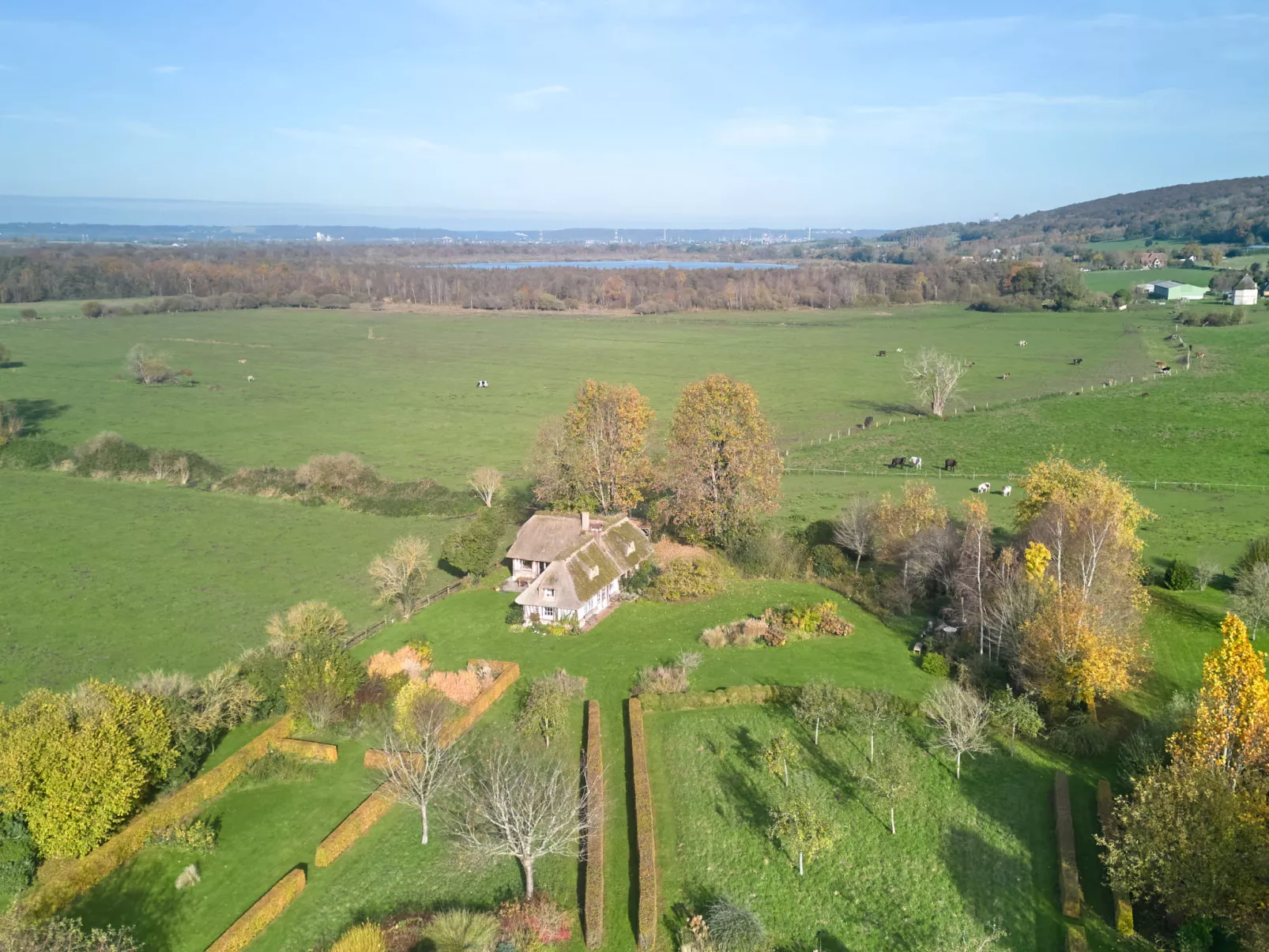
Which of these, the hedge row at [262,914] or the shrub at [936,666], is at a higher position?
the shrub at [936,666]

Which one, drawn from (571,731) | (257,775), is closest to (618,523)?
(571,731)

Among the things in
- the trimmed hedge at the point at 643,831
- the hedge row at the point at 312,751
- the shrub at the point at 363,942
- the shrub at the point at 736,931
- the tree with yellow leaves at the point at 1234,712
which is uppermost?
the tree with yellow leaves at the point at 1234,712

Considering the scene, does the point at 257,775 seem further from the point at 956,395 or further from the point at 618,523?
the point at 956,395

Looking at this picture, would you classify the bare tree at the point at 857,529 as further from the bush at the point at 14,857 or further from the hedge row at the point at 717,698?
the bush at the point at 14,857

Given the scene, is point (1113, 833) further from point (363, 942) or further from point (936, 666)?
point (363, 942)

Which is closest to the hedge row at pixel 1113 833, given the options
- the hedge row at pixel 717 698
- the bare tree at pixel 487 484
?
the hedge row at pixel 717 698

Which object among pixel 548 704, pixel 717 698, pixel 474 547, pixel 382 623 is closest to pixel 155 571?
pixel 382 623

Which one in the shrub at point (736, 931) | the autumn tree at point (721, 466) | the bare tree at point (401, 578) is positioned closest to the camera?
the shrub at point (736, 931)

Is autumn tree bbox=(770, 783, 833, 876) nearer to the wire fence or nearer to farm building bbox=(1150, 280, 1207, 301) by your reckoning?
the wire fence

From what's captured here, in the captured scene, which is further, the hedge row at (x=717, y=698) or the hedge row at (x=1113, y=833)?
the hedge row at (x=717, y=698)

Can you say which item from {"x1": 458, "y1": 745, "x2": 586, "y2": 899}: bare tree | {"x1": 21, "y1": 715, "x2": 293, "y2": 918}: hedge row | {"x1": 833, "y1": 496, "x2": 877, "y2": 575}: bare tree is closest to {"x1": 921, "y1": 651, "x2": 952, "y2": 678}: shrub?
{"x1": 833, "y1": 496, "x2": 877, "y2": 575}: bare tree
